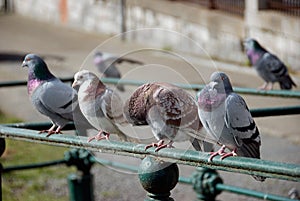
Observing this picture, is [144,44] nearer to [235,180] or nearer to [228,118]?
[235,180]

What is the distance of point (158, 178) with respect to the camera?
265 centimetres

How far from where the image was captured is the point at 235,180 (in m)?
7.65

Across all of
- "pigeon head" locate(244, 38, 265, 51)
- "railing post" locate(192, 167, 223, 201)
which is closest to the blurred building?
"pigeon head" locate(244, 38, 265, 51)

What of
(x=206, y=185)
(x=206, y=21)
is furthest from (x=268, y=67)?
(x=206, y=21)

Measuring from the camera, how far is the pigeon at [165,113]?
8.63 feet

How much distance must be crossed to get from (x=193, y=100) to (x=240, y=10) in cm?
1209

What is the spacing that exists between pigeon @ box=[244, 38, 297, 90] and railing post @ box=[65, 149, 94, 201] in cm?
309

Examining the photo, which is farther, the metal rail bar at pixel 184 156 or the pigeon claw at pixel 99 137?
the pigeon claw at pixel 99 137

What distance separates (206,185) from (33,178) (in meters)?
3.41

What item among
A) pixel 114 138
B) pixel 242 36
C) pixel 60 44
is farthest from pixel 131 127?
pixel 60 44

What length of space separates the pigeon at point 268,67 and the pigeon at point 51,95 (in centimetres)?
482

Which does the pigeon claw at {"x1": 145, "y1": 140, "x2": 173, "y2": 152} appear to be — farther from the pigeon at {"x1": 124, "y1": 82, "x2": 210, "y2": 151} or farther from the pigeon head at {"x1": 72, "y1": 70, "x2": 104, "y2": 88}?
the pigeon head at {"x1": 72, "y1": 70, "x2": 104, "y2": 88}

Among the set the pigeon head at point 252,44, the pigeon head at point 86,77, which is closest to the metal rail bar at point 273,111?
the pigeon head at point 86,77

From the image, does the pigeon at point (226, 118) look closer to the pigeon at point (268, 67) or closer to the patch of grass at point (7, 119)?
the pigeon at point (268, 67)
